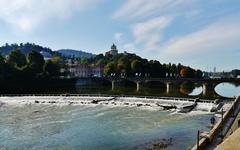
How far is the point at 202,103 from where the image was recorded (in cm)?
5134

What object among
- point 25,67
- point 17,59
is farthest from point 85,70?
point 25,67

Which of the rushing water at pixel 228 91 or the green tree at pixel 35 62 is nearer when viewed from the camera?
the rushing water at pixel 228 91

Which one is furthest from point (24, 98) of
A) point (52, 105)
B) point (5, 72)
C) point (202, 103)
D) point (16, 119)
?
point (202, 103)

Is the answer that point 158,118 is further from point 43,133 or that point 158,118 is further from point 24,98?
point 24,98

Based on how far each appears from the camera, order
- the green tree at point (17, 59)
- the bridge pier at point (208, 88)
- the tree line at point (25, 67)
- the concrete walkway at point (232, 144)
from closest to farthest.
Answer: the concrete walkway at point (232, 144) < the bridge pier at point (208, 88) < the tree line at point (25, 67) < the green tree at point (17, 59)

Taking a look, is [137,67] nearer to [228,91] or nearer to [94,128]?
[228,91]

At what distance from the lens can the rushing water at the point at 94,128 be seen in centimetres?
3030

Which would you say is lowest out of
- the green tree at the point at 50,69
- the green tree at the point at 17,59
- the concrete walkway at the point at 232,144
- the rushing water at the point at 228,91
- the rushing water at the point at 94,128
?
the rushing water at the point at 94,128

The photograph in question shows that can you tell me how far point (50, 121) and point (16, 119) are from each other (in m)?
5.37

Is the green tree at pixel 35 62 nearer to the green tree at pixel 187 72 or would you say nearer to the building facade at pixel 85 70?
the green tree at pixel 187 72

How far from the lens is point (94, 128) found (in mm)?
37281

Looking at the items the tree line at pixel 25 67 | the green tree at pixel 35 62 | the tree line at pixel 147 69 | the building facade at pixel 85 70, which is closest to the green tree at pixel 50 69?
the tree line at pixel 25 67

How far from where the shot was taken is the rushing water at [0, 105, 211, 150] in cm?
3030

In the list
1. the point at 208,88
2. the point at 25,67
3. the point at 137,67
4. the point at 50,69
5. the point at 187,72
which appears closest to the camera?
the point at 208,88
